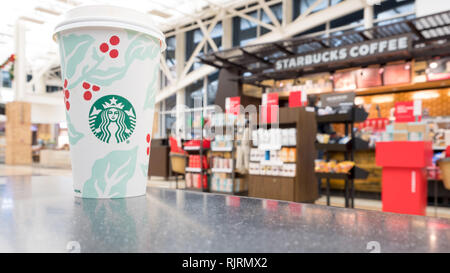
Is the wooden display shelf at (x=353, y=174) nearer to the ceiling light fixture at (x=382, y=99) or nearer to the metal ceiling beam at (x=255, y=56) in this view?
the metal ceiling beam at (x=255, y=56)

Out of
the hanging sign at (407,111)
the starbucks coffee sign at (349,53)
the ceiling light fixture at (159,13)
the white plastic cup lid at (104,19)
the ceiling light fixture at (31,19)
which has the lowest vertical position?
the white plastic cup lid at (104,19)

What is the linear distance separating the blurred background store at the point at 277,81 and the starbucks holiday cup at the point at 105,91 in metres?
2.82

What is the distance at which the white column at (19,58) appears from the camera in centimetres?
1228

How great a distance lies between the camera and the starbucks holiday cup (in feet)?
2.26

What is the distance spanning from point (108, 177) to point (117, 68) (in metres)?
0.23

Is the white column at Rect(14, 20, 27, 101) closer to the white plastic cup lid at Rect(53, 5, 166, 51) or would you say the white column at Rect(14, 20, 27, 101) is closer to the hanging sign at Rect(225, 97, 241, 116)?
the hanging sign at Rect(225, 97, 241, 116)

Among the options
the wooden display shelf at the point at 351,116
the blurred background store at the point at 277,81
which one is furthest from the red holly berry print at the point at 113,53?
the wooden display shelf at the point at 351,116

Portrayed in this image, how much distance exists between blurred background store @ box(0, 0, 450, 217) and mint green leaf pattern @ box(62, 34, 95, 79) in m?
2.89

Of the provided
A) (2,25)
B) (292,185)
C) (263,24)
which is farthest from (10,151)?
(292,185)

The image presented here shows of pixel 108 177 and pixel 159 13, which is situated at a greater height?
pixel 159 13

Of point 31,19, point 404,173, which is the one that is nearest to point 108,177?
point 404,173

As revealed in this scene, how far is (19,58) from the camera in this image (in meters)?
12.4

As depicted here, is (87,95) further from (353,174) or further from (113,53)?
(353,174)

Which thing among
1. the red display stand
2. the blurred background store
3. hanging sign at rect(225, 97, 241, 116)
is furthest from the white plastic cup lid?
hanging sign at rect(225, 97, 241, 116)
